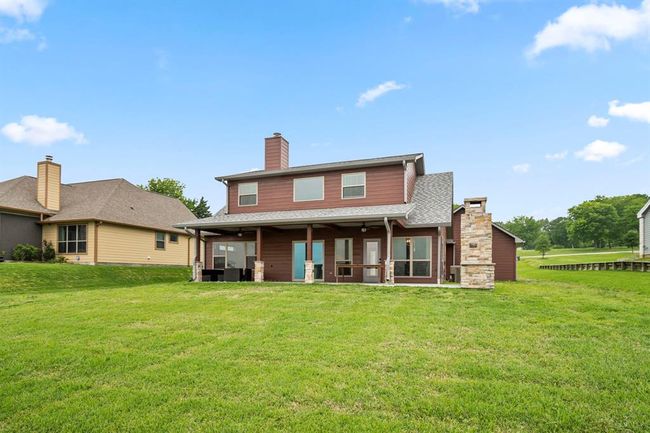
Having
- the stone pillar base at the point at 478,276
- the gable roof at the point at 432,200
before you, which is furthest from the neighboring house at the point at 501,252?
the stone pillar base at the point at 478,276

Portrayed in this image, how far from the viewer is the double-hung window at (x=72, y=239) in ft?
71.6

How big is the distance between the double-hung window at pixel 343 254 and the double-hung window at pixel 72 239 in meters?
13.4

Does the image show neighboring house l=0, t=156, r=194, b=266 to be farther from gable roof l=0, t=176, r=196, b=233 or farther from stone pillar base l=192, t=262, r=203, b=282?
stone pillar base l=192, t=262, r=203, b=282

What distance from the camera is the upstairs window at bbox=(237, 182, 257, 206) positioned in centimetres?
1912

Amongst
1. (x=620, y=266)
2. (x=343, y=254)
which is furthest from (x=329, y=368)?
(x=620, y=266)

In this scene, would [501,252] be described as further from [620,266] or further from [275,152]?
[275,152]

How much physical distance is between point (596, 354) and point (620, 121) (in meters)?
24.1

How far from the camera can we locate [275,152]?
19688 millimetres

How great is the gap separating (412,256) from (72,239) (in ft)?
57.6

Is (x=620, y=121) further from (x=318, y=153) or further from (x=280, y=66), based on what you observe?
(x=280, y=66)

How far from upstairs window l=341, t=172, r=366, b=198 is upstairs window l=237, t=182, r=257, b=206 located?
4.23m

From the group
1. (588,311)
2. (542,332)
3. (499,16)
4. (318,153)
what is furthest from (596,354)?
(318,153)

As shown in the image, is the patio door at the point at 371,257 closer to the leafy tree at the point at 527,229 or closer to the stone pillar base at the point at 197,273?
the stone pillar base at the point at 197,273

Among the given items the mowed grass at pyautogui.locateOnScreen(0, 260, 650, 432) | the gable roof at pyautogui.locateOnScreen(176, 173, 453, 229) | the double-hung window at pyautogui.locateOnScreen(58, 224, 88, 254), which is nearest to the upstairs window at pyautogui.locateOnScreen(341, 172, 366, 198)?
the gable roof at pyautogui.locateOnScreen(176, 173, 453, 229)
